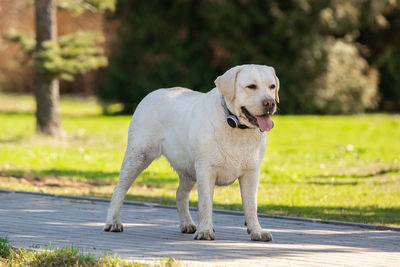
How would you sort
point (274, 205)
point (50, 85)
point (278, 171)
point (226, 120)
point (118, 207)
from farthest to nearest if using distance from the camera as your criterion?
point (50, 85) < point (278, 171) < point (274, 205) < point (118, 207) < point (226, 120)

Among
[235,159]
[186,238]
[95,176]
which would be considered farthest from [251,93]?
[95,176]

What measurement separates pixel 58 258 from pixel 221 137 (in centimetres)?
187

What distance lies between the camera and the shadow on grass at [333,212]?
27.9 ft

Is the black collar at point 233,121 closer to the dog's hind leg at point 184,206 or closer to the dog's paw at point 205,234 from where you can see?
the dog's paw at point 205,234

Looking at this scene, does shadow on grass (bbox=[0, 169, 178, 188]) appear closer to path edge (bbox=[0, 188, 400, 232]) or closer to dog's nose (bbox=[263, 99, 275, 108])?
path edge (bbox=[0, 188, 400, 232])

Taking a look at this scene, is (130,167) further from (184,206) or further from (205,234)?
(205,234)

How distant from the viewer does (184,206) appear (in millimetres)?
7301

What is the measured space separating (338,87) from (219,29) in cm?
467

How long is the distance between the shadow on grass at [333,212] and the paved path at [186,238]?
2.47 ft

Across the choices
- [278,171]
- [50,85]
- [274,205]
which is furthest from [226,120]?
[50,85]

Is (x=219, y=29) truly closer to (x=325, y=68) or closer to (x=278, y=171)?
(x=325, y=68)

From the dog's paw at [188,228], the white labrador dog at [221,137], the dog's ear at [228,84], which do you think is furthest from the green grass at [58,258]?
the dog's ear at [228,84]

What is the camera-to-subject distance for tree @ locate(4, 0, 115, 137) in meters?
16.3

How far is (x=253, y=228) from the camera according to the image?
21.8ft
